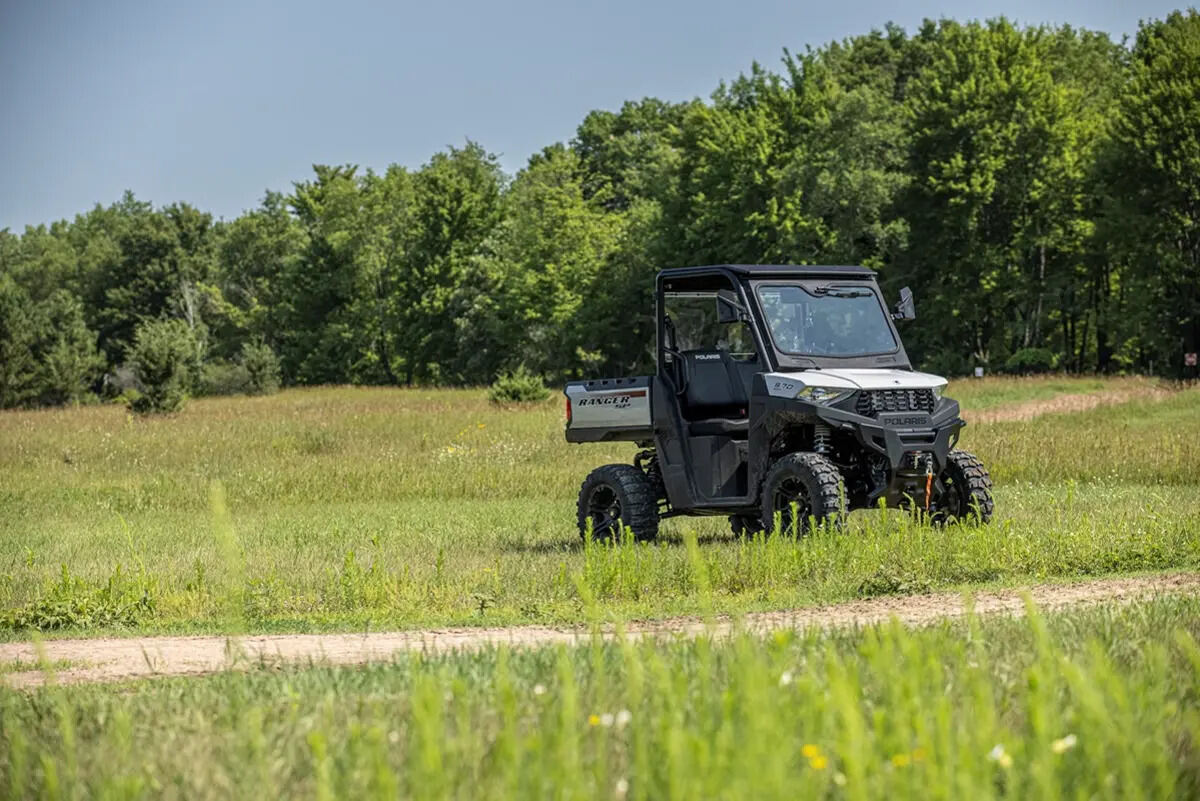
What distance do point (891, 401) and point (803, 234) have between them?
55410 mm

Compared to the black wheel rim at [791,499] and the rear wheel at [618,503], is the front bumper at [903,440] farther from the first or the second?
the rear wheel at [618,503]

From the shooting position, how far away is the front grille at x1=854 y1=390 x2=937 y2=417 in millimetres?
13664

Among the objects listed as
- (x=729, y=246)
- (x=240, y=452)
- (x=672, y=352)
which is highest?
(x=729, y=246)

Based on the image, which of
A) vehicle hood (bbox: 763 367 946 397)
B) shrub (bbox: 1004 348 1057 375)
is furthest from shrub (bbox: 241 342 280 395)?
vehicle hood (bbox: 763 367 946 397)

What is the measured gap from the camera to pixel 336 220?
3711 inches

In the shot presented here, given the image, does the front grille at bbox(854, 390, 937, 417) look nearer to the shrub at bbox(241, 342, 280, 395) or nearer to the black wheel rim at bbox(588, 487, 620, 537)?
the black wheel rim at bbox(588, 487, 620, 537)

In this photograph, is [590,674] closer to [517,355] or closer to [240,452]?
[240,452]

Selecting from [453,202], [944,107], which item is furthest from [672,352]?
[453,202]

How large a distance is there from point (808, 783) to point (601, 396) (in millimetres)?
10793

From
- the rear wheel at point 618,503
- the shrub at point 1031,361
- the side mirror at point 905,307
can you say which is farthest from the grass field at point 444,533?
the shrub at point 1031,361

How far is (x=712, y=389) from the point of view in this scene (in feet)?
50.5

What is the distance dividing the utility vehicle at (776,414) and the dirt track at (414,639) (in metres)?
2.13

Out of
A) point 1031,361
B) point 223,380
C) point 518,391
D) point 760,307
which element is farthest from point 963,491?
point 223,380

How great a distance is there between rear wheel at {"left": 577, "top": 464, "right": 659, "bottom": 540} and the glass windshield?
2115mm
